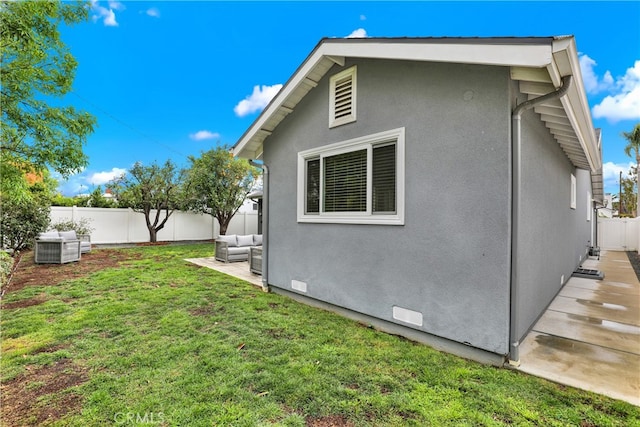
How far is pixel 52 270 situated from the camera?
9031 millimetres

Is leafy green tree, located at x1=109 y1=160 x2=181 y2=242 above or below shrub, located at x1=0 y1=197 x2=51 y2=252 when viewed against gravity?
above

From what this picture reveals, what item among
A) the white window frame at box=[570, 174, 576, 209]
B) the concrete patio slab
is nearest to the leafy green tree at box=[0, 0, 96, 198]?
the concrete patio slab

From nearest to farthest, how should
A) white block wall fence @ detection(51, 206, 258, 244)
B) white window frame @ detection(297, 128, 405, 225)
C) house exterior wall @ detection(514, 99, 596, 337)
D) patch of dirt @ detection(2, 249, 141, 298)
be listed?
house exterior wall @ detection(514, 99, 596, 337) < white window frame @ detection(297, 128, 405, 225) < patch of dirt @ detection(2, 249, 141, 298) < white block wall fence @ detection(51, 206, 258, 244)

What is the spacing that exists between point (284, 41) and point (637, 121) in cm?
2476

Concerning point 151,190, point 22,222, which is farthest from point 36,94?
point 151,190

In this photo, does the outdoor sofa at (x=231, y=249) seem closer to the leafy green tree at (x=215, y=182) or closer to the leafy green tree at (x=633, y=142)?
the leafy green tree at (x=215, y=182)

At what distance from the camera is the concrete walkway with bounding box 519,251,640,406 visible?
9.81 feet

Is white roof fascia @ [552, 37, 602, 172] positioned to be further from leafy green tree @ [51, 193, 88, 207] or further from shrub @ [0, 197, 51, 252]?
leafy green tree @ [51, 193, 88, 207]

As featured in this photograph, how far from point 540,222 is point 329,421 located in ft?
14.4

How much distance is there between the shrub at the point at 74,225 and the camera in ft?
45.6

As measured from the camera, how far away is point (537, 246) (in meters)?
4.39

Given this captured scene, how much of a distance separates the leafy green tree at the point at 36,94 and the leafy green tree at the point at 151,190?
11312 mm

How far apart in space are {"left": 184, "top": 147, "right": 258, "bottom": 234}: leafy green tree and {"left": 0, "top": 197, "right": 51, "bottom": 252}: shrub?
666cm

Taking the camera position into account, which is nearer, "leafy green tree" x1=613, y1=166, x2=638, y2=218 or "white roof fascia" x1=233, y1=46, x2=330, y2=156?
"white roof fascia" x1=233, y1=46, x2=330, y2=156
